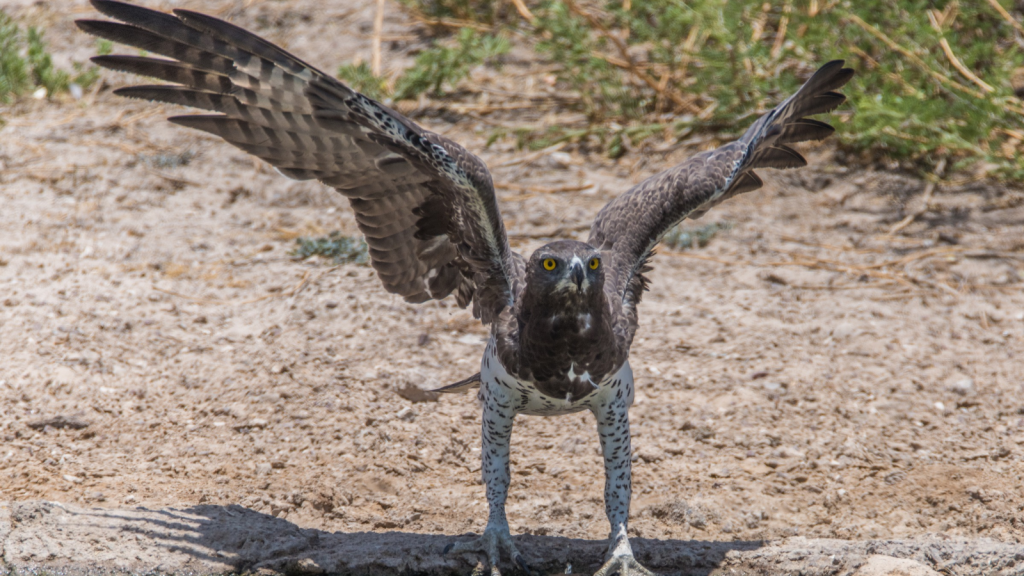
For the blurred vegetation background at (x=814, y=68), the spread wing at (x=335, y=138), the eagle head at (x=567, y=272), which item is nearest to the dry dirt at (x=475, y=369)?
the blurred vegetation background at (x=814, y=68)

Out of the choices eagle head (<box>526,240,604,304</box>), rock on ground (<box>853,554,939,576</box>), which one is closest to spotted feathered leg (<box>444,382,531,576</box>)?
eagle head (<box>526,240,604,304</box>)

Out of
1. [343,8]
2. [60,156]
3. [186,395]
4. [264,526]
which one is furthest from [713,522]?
[343,8]

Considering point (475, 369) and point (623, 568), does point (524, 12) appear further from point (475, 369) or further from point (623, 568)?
point (623, 568)

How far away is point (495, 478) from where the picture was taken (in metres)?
3.77

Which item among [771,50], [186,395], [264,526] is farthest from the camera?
[771,50]

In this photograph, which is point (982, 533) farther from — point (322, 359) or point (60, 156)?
point (60, 156)

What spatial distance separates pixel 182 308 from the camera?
582cm

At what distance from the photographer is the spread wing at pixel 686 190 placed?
3922mm

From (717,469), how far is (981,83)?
362 centimetres

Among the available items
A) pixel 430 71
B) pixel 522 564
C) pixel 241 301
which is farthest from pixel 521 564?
pixel 430 71

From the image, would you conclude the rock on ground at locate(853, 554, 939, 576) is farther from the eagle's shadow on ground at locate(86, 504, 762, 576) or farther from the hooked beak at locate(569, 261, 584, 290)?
the hooked beak at locate(569, 261, 584, 290)

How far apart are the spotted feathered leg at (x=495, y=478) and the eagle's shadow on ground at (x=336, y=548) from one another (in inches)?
2.4

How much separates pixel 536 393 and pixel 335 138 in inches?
49.0

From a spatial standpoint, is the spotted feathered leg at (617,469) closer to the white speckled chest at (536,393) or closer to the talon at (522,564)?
the white speckled chest at (536,393)
